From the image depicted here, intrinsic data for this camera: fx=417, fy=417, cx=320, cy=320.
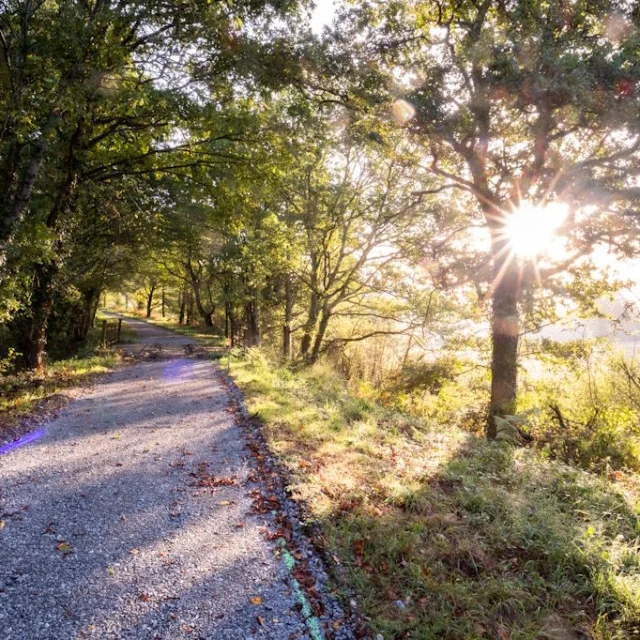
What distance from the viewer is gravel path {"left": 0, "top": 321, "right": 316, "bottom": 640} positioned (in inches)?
118

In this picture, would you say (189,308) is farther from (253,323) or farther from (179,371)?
(179,371)

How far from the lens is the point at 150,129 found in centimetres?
1028

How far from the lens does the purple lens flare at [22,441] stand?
19.6 ft

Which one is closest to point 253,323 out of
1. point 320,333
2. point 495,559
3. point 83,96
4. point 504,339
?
point 320,333

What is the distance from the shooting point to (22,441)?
6344 mm

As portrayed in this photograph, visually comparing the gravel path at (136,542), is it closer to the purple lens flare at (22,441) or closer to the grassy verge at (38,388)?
the purple lens flare at (22,441)

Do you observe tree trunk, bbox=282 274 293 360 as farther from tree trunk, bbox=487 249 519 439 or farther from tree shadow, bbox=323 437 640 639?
tree shadow, bbox=323 437 640 639

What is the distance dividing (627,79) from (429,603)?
248 inches

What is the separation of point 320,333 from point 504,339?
864cm

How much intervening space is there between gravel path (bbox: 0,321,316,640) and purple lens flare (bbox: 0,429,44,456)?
2.8 inches

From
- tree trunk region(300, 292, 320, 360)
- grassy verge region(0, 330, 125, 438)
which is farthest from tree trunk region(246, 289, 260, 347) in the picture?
grassy verge region(0, 330, 125, 438)

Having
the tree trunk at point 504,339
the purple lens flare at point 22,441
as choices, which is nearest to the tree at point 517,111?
the tree trunk at point 504,339

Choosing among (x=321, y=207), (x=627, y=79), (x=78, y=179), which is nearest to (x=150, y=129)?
(x=78, y=179)

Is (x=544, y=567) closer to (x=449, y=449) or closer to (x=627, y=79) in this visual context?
(x=449, y=449)
